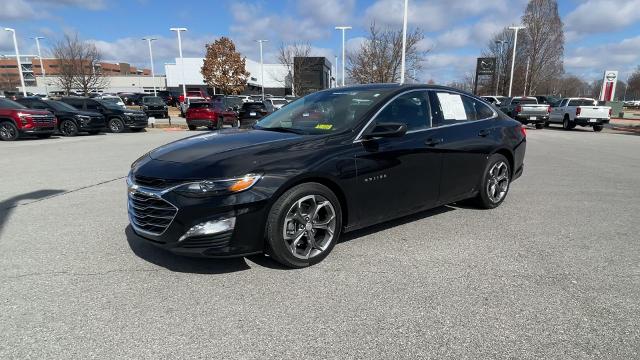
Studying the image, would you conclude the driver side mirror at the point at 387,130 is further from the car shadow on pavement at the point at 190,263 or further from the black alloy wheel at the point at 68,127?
the black alloy wheel at the point at 68,127

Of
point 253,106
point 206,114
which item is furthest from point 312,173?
point 253,106

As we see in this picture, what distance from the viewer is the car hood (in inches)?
140

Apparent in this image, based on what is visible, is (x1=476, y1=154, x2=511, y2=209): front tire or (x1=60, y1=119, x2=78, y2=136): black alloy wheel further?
(x1=60, y1=119, x2=78, y2=136): black alloy wheel

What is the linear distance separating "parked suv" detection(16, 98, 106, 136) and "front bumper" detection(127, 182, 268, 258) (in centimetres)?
1710

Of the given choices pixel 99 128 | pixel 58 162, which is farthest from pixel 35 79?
pixel 58 162

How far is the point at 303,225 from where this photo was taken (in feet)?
12.0

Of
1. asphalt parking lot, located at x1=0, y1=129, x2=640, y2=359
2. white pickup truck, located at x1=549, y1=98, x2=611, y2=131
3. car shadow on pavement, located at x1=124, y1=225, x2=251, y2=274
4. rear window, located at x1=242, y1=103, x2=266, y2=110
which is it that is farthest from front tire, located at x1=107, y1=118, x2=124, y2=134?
white pickup truck, located at x1=549, y1=98, x2=611, y2=131

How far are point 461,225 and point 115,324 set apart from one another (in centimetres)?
376

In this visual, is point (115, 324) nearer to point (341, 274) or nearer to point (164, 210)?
point (164, 210)

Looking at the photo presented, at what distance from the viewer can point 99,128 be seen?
18562 millimetres

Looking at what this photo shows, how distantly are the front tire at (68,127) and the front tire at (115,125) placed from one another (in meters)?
2.56

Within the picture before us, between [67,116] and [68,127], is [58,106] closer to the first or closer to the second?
[67,116]

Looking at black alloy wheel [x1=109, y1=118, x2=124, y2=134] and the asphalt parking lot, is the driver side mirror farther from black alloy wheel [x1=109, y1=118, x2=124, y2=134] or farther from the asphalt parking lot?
black alloy wheel [x1=109, y1=118, x2=124, y2=134]

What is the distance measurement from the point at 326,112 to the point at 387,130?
0.82 m
